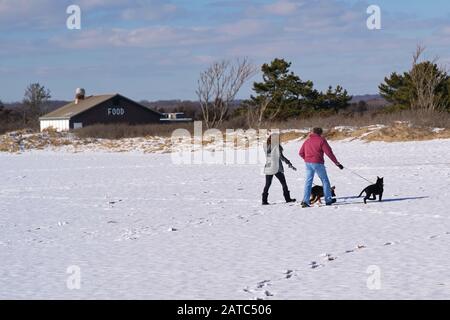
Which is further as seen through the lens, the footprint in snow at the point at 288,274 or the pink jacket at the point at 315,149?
the pink jacket at the point at 315,149

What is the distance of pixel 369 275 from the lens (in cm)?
951

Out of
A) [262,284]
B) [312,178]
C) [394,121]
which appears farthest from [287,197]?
[394,121]

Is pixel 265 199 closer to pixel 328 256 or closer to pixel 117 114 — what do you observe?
pixel 328 256

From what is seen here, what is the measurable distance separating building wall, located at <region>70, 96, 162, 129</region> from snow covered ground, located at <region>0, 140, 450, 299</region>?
5296 cm

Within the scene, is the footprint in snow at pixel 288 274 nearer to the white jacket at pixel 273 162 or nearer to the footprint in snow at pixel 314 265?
the footprint in snow at pixel 314 265

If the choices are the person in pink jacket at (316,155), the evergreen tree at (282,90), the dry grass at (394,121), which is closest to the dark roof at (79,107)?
the evergreen tree at (282,90)

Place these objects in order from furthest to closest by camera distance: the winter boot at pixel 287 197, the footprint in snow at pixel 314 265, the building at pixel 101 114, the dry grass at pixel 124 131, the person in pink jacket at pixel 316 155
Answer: the building at pixel 101 114
the dry grass at pixel 124 131
the winter boot at pixel 287 197
the person in pink jacket at pixel 316 155
the footprint in snow at pixel 314 265

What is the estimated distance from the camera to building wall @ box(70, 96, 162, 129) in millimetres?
76688

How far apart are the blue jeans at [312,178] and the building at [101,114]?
201 feet

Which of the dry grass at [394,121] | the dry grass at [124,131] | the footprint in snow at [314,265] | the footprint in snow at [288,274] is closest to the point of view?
the footprint in snow at [288,274]

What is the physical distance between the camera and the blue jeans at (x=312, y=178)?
16.0 meters

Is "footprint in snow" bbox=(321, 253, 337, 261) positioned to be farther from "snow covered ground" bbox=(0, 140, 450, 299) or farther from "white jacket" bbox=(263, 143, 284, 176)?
"white jacket" bbox=(263, 143, 284, 176)

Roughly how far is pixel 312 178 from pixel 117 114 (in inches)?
2526
